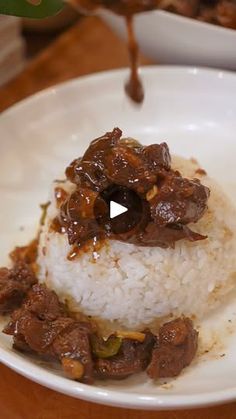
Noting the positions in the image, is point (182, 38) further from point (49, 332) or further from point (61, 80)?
point (49, 332)

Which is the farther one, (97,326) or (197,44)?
(197,44)

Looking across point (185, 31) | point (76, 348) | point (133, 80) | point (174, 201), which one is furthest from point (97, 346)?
point (185, 31)

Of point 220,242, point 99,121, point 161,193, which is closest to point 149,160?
point 161,193

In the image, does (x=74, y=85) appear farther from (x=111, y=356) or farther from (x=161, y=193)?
(x=111, y=356)

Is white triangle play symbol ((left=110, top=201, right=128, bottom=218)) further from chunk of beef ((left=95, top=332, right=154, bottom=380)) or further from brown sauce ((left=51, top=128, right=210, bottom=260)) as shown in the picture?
chunk of beef ((left=95, top=332, right=154, bottom=380))

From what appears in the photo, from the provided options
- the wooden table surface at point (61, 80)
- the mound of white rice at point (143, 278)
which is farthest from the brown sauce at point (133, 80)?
the mound of white rice at point (143, 278)

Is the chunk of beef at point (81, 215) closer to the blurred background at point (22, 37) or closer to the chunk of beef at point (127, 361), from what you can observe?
the chunk of beef at point (127, 361)
